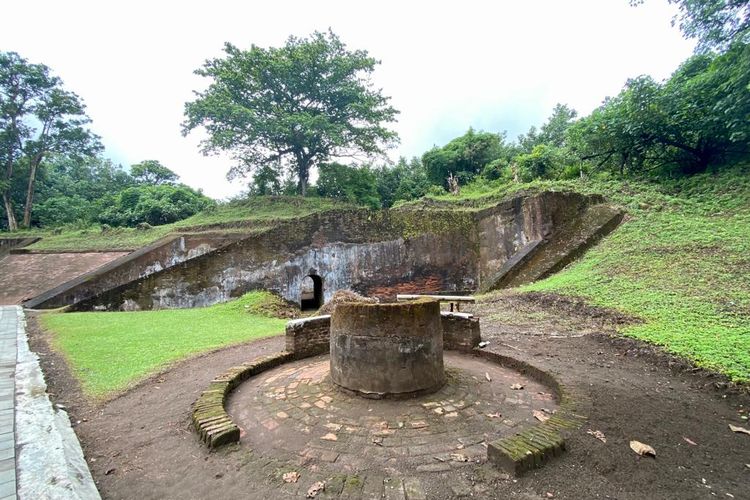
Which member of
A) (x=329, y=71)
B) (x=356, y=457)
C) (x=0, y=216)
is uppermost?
(x=329, y=71)

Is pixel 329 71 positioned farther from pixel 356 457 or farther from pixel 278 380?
pixel 356 457

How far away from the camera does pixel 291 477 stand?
250 centimetres

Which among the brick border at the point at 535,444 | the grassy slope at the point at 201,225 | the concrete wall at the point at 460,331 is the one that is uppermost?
the grassy slope at the point at 201,225

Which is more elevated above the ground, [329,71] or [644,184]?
Answer: [329,71]

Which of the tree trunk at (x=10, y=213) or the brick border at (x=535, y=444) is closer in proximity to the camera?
the brick border at (x=535, y=444)

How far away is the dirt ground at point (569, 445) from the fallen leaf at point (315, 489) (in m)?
0.08

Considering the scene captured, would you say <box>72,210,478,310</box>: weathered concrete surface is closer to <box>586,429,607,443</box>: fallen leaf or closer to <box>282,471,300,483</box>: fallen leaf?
<box>282,471,300,483</box>: fallen leaf

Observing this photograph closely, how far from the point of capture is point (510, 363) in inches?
192

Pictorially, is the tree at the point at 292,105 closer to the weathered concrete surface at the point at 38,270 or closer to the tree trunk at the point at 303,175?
the tree trunk at the point at 303,175

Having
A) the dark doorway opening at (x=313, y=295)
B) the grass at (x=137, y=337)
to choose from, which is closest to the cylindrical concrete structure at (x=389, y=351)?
the grass at (x=137, y=337)

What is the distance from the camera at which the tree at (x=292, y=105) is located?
756 inches

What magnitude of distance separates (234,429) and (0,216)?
103ft

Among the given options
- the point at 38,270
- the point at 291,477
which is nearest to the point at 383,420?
the point at 291,477

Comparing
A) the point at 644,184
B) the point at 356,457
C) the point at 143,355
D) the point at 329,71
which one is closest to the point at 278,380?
the point at 356,457
